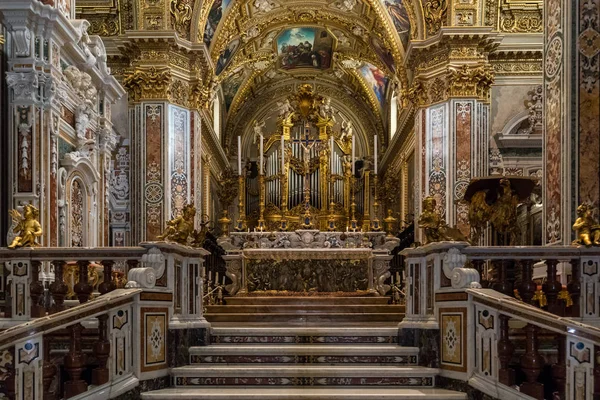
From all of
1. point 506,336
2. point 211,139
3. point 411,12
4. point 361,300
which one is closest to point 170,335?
point 506,336

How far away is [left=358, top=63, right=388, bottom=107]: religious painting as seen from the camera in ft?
82.8

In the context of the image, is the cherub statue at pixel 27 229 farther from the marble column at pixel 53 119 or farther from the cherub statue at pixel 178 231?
the marble column at pixel 53 119

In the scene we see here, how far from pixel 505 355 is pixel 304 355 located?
6.87ft

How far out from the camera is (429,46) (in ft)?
53.4

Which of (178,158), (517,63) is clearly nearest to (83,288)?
(178,158)

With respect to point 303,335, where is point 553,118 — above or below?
above

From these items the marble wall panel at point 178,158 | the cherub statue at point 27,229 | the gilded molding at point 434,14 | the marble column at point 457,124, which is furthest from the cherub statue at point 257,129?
the cherub statue at point 27,229

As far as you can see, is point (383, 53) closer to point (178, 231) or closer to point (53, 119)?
point (53, 119)

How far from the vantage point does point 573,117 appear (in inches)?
314

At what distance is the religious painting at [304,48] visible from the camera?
2389 centimetres

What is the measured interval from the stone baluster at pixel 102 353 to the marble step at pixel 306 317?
381cm

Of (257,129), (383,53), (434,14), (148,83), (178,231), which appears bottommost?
(178,231)

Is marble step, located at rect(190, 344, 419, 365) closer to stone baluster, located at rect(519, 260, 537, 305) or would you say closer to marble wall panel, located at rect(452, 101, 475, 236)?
stone baluster, located at rect(519, 260, 537, 305)

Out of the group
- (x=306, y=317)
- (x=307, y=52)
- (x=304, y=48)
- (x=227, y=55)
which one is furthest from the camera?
(x=307, y=52)
